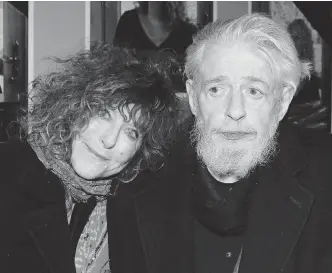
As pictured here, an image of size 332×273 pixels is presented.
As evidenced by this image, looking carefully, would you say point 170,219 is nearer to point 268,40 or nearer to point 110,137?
point 110,137

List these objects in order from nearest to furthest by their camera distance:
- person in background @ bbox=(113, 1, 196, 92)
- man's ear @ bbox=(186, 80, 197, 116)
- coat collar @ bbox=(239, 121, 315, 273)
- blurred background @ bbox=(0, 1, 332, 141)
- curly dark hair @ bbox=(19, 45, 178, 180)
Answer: coat collar @ bbox=(239, 121, 315, 273) → curly dark hair @ bbox=(19, 45, 178, 180) → man's ear @ bbox=(186, 80, 197, 116) → blurred background @ bbox=(0, 1, 332, 141) → person in background @ bbox=(113, 1, 196, 92)

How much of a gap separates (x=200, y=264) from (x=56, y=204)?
56cm

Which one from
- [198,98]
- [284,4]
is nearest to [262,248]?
[198,98]

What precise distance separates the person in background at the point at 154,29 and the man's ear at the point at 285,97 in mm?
1135

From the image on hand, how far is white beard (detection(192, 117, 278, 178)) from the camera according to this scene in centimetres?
164

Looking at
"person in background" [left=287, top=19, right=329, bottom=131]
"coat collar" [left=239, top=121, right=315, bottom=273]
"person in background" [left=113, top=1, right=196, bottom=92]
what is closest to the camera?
"coat collar" [left=239, top=121, right=315, bottom=273]

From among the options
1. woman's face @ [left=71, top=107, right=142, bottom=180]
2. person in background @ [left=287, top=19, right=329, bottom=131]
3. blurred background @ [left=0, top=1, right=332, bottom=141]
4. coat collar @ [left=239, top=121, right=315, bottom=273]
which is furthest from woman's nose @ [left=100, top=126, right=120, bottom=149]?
person in background @ [left=287, top=19, right=329, bottom=131]

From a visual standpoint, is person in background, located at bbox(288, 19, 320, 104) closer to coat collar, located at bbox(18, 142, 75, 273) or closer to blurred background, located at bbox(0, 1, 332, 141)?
blurred background, located at bbox(0, 1, 332, 141)

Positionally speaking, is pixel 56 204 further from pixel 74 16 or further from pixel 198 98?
pixel 74 16

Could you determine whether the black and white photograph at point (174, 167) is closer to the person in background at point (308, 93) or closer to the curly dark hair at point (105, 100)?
the curly dark hair at point (105, 100)

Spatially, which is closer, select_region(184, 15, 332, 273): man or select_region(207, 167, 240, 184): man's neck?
select_region(184, 15, 332, 273): man

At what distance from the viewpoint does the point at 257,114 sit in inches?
62.8

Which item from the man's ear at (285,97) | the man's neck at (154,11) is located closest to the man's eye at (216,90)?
the man's ear at (285,97)

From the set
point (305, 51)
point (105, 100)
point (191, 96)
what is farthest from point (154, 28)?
point (105, 100)
